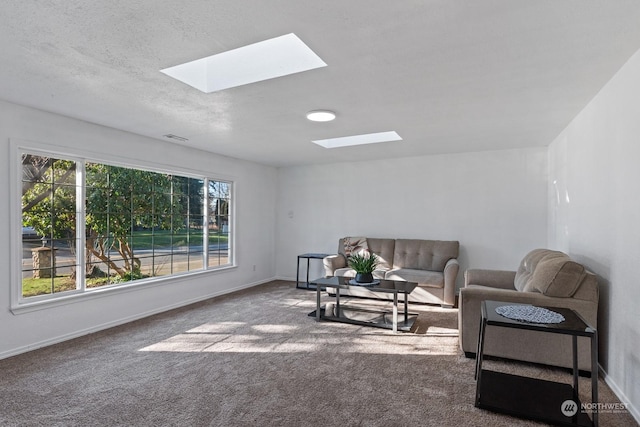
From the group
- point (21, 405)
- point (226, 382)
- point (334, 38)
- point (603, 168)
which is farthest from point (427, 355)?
point (21, 405)

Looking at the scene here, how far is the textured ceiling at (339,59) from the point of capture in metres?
1.71

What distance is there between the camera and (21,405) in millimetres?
2256

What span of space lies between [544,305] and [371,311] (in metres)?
2.16

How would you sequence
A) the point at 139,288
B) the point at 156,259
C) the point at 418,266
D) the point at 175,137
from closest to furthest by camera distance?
the point at 139,288, the point at 175,137, the point at 156,259, the point at 418,266

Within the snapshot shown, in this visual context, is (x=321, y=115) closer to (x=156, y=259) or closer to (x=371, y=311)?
(x=371, y=311)

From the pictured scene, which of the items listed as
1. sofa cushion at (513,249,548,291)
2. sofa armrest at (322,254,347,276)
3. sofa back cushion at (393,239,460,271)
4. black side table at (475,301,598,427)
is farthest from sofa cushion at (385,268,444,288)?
black side table at (475,301,598,427)

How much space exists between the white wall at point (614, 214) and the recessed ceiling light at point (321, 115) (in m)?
2.24

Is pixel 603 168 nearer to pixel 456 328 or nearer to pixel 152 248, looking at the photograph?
pixel 456 328

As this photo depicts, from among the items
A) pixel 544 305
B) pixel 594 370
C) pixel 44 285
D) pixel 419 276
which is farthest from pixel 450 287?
pixel 44 285

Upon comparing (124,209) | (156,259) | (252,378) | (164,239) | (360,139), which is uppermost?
(360,139)

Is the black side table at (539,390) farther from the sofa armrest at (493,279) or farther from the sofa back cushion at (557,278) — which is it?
the sofa armrest at (493,279)

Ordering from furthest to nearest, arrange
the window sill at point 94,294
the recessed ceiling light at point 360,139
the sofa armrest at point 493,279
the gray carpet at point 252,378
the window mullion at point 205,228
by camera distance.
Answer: the window mullion at point 205,228, the recessed ceiling light at point 360,139, the sofa armrest at point 493,279, the window sill at point 94,294, the gray carpet at point 252,378

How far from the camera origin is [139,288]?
13.8 ft

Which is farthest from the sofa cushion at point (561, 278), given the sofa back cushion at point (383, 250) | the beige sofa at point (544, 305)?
the sofa back cushion at point (383, 250)
